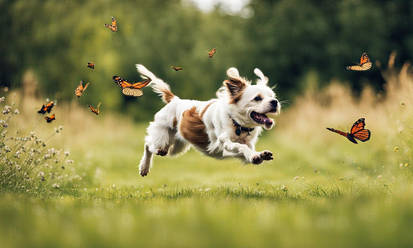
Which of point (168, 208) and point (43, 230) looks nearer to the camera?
point (43, 230)

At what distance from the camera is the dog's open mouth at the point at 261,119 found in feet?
17.3

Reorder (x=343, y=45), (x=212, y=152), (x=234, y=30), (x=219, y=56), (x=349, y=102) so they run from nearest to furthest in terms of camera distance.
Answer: (x=212, y=152) < (x=349, y=102) < (x=343, y=45) < (x=219, y=56) < (x=234, y=30)

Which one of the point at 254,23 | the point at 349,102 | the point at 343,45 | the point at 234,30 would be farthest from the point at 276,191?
the point at 234,30

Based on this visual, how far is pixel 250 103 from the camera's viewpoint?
5449mm

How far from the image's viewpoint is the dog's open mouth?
5.28m

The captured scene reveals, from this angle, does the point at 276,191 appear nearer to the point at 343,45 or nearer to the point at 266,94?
the point at 266,94

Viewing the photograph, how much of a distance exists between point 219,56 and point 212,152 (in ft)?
60.1

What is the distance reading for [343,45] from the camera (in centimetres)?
2127

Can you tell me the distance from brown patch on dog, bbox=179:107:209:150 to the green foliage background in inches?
367

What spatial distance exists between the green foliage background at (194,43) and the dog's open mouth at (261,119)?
33.5ft

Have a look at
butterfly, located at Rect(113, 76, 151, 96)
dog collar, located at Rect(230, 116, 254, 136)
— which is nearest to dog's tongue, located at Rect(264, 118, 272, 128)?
dog collar, located at Rect(230, 116, 254, 136)

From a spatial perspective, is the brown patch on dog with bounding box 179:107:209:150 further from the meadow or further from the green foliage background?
the green foliage background

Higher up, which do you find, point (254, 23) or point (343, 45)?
point (254, 23)

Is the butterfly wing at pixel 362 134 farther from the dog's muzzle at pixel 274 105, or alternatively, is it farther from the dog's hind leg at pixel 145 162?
the dog's hind leg at pixel 145 162
